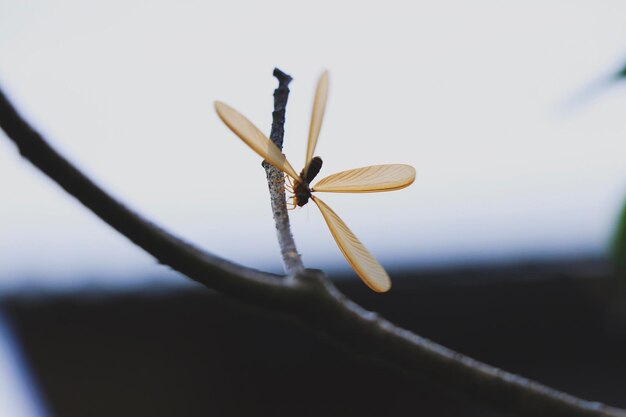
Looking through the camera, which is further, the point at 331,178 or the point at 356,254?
the point at 331,178

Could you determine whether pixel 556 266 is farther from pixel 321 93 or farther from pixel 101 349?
pixel 321 93

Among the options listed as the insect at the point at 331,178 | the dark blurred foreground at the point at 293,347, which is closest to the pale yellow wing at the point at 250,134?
the insect at the point at 331,178

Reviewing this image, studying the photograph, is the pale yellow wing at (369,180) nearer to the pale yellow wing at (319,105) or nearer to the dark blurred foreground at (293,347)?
the pale yellow wing at (319,105)

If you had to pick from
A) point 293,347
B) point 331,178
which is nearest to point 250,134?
point 331,178

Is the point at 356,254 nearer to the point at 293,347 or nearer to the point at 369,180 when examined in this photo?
the point at 369,180

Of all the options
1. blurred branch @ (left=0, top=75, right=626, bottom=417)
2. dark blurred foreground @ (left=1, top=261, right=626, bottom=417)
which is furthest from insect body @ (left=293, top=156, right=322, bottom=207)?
dark blurred foreground @ (left=1, top=261, right=626, bottom=417)

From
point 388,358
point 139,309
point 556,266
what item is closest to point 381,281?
point 388,358

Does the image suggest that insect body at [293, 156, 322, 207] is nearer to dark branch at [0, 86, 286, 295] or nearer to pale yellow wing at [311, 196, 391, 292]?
pale yellow wing at [311, 196, 391, 292]
